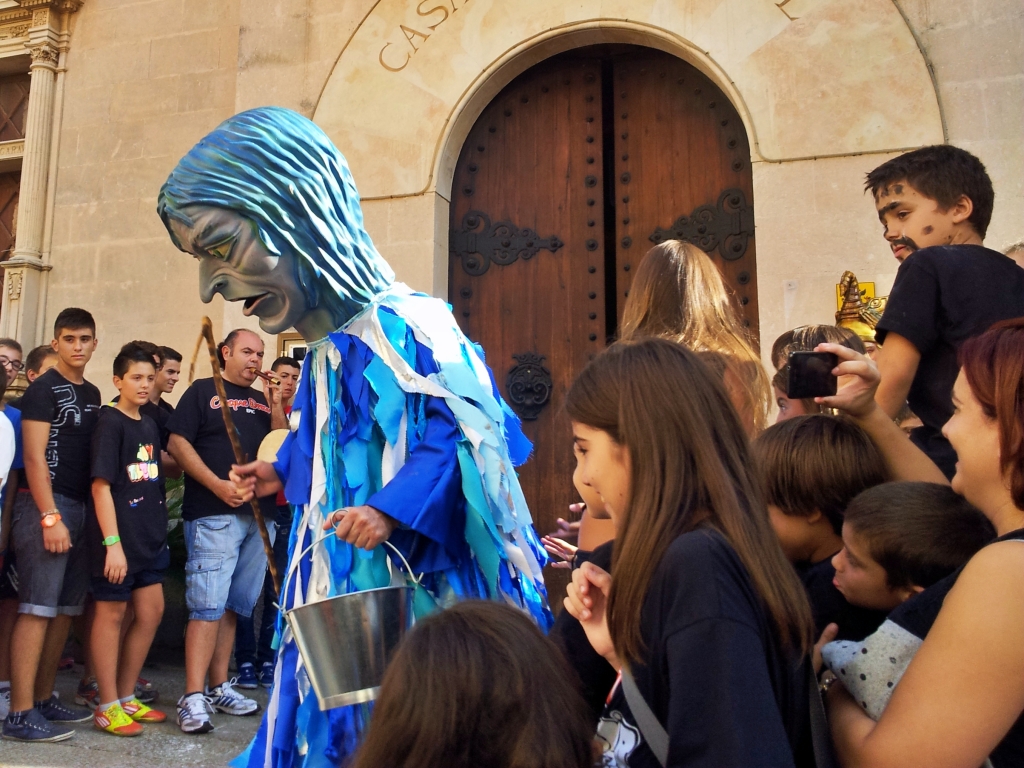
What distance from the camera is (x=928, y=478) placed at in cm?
191

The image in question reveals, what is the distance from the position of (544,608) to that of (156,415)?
3.04m

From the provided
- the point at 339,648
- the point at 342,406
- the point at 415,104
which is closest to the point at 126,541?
the point at 342,406

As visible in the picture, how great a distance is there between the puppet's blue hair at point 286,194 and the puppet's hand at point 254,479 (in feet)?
1.55

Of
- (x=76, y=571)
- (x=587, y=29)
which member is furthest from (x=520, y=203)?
(x=76, y=571)

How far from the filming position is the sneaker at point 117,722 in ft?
13.1

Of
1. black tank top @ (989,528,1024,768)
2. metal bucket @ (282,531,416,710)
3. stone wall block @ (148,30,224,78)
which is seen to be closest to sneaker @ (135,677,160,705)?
metal bucket @ (282,531,416,710)

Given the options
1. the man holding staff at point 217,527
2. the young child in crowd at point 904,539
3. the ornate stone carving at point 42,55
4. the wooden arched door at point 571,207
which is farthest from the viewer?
the ornate stone carving at point 42,55

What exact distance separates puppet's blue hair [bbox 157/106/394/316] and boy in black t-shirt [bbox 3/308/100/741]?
2.15 m

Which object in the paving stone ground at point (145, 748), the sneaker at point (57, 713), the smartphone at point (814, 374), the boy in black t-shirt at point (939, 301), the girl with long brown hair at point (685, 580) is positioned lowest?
the paving stone ground at point (145, 748)

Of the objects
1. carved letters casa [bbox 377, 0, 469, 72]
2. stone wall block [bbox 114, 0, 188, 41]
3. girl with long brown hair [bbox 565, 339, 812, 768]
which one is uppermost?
stone wall block [bbox 114, 0, 188, 41]

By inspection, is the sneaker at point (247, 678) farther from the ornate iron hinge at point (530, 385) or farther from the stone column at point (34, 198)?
the stone column at point (34, 198)

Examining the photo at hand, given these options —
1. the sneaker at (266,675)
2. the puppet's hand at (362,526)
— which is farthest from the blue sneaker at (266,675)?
the puppet's hand at (362,526)

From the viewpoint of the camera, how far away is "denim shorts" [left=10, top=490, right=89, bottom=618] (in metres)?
4.06

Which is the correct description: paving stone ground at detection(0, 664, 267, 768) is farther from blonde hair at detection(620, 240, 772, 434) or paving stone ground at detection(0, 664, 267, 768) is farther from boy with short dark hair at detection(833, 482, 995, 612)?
boy with short dark hair at detection(833, 482, 995, 612)
